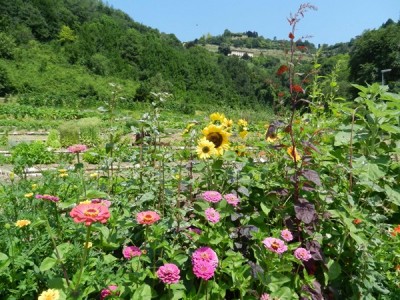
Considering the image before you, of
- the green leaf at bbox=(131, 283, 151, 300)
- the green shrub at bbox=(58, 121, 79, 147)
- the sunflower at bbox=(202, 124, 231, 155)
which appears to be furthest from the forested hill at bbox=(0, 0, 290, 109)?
the green leaf at bbox=(131, 283, 151, 300)

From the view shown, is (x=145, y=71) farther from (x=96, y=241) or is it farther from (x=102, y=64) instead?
(x=96, y=241)

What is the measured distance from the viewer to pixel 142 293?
1.26 m

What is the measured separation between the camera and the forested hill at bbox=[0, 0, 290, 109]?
137 feet

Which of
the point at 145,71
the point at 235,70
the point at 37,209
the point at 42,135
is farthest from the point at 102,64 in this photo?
the point at 37,209


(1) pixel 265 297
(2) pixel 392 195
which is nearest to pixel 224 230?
(1) pixel 265 297

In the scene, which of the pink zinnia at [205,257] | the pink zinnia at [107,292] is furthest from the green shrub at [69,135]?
the pink zinnia at [205,257]

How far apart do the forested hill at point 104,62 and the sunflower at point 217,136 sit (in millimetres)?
28275

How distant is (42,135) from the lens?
468 inches

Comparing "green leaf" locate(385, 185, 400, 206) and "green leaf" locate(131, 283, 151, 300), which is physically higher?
"green leaf" locate(385, 185, 400, 206)

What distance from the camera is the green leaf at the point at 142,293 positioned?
124 centimetres

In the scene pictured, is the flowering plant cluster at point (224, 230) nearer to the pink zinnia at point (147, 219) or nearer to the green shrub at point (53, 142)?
the pink zinnia at point (147, 219)

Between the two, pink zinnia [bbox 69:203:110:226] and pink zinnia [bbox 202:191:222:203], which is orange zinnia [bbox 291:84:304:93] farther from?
pink zinnia [bbox 69:203:110:226]

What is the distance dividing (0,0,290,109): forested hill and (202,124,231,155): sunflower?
37.3 m

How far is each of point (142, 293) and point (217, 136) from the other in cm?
87
